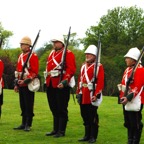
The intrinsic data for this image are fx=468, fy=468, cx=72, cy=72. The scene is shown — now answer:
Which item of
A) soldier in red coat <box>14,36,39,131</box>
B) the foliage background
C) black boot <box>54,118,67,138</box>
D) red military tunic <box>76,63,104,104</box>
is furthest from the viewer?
the foliage background

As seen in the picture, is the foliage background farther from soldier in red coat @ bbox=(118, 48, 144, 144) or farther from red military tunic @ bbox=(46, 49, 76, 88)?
soldier in red coat @ bbox=(118, 48, 144, 144)

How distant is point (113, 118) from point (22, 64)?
4.64 meters

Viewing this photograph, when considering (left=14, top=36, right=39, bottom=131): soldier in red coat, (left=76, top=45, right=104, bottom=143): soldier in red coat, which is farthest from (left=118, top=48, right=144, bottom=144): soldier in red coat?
(left=14, top=36, right=39, bottom=131): soldier in red coat

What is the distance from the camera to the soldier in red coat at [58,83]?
10.5 metres

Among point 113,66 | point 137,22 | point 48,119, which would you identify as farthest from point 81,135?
point 137,22

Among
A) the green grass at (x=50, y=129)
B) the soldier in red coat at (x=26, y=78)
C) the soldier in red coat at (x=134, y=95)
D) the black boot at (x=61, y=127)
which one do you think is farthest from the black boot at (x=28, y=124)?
the soldier in red coat at (x=134, y=95)

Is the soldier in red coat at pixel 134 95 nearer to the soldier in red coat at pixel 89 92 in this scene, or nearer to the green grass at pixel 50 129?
the soldier in red coat at pixel 89 92

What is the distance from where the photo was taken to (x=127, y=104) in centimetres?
897

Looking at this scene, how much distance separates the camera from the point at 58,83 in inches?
416

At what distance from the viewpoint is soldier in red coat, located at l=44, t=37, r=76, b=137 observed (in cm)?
1052

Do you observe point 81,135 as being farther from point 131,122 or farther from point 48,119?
point 48,119

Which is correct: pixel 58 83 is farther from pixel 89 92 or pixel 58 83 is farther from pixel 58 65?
pixel 89 92

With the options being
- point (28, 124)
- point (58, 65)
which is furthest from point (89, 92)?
point (28, 124)

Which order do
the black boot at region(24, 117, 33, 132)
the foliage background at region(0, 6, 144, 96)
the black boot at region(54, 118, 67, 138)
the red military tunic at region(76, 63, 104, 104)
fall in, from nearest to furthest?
the red military tunic at region(76, 63, 104, 104), the black boot at region(54, 118, 67, 138), the black boot at region(24, 117, 33, 132), the foliage background at region(0, 6, 144, 96)
